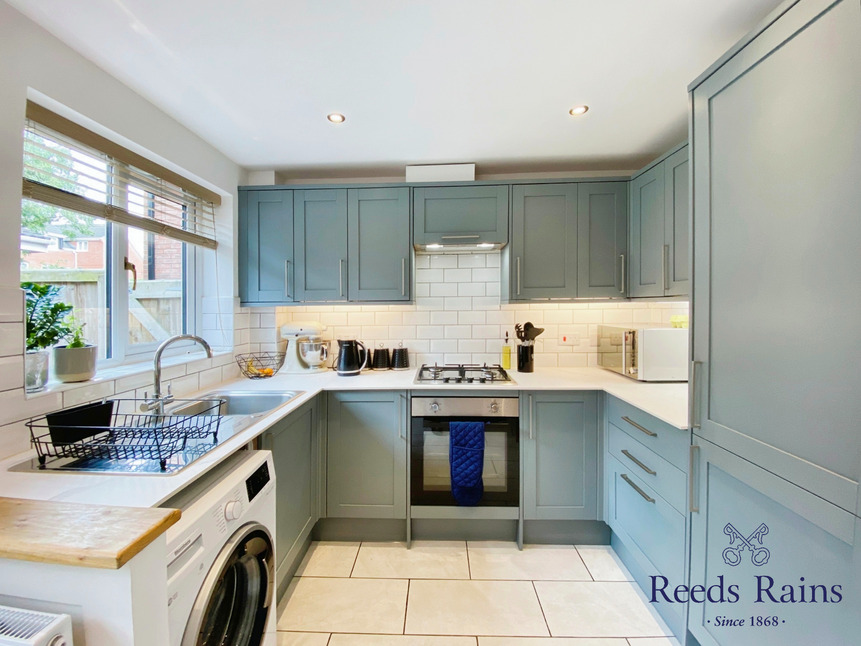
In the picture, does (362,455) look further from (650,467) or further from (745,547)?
(745,547)

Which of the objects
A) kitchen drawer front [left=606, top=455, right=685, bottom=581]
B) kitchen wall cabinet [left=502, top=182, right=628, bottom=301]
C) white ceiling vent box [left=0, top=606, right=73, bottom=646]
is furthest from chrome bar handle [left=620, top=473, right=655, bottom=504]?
white ceiling vent box [left=0, top=606, right=73, bottom=646]

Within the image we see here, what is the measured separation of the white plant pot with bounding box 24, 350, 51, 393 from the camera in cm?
124

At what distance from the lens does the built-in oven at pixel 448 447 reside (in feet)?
6.70

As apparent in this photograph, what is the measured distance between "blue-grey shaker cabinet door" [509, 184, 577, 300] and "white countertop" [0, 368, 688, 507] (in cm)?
59

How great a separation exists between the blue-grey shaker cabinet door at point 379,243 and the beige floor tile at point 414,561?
4.96 ft

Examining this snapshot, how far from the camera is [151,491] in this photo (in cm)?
89

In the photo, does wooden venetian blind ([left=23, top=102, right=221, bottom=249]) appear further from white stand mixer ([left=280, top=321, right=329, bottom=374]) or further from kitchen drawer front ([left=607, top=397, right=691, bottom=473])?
kitchen drawer front ([left=607, top=397, right=691, bottom=473])

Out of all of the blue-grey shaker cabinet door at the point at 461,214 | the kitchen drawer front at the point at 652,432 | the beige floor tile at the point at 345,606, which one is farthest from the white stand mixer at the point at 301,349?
the kitchen drawer front at the point at 652,432

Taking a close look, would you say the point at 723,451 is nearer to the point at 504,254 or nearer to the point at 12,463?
the point at 504,254

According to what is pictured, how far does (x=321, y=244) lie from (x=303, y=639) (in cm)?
208

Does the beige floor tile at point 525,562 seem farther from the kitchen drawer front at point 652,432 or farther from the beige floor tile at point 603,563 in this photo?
the kitchen drawer front at point 652,432

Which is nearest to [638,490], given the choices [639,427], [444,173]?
[639,427]

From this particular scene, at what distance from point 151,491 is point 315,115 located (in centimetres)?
174

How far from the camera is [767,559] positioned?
1038mm
